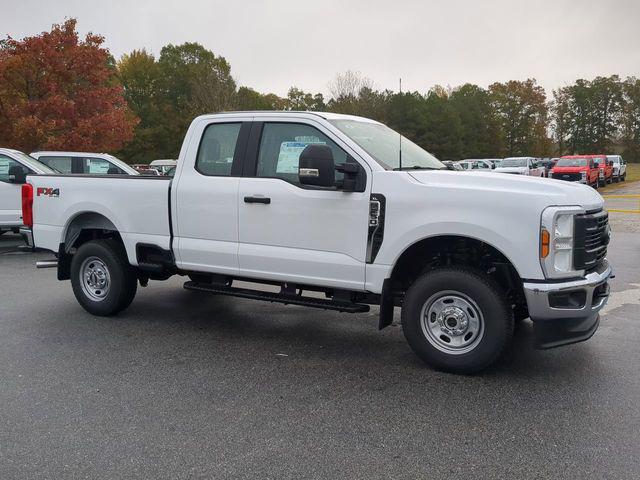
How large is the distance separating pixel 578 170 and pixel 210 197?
30828 mm

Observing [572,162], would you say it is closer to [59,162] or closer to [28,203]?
[59,162]

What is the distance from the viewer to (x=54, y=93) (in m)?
21.9

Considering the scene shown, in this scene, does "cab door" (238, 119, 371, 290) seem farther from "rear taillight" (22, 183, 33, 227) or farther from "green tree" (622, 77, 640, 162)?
"green tree" (622, 77, 640, 162)

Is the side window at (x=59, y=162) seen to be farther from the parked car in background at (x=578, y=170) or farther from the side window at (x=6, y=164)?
the parked car in background at (x=578, y=170)

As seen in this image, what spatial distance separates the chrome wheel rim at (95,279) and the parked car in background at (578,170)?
2896 cm

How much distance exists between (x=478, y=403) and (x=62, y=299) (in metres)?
5.65

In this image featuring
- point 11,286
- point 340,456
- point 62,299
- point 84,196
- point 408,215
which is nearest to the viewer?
point 340,456

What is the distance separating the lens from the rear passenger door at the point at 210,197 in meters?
5.57

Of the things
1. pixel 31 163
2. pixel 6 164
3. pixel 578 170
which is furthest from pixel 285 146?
pixel 578 170

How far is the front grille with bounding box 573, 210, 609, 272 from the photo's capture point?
171 inches

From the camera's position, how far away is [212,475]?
3.19 metres

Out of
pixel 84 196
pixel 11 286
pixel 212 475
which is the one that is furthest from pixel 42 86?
pixel 212 475

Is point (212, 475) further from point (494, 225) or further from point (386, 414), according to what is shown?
point (494, 225)

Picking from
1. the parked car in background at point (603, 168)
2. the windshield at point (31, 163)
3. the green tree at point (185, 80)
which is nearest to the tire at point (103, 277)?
the windshield at point (31, 163)
